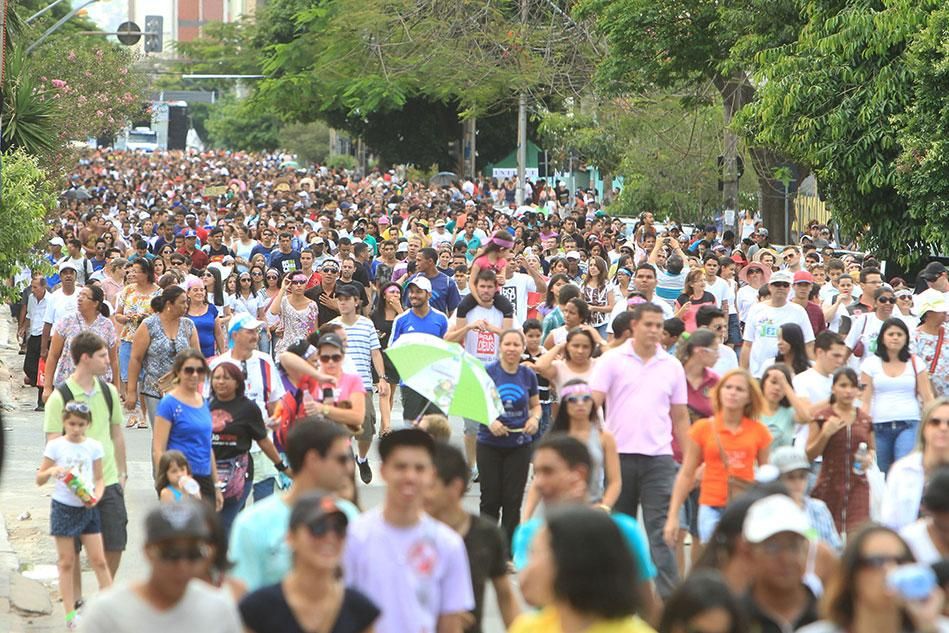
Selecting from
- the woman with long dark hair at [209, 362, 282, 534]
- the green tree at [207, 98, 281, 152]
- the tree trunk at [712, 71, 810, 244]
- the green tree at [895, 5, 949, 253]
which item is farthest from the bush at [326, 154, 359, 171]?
the woman with long dark hair at [209, 362, 282, 534]

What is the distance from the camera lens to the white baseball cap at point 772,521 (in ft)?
19.6

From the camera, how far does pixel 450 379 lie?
33.4 feet

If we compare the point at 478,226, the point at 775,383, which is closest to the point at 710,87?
the point at 478,226

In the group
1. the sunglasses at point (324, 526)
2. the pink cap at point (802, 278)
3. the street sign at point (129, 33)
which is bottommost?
the sunglasses at point (324, 526)

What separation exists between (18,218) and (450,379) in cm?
917

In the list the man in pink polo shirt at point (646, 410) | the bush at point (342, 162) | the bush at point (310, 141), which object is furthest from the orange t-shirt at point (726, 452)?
the bush at point (310, 141)

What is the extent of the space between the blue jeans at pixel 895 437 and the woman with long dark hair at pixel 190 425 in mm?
4368

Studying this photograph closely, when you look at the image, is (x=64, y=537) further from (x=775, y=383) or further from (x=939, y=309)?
(x=939, y=309)

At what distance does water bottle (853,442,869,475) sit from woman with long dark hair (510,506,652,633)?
16.7 ft

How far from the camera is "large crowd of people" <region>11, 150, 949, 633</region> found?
534cm

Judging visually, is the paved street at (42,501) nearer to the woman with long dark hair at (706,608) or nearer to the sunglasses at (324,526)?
the sunglasses at (324,526)

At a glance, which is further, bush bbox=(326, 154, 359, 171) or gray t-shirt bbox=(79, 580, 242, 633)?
bush bbox=(326, 154, 359, 171)

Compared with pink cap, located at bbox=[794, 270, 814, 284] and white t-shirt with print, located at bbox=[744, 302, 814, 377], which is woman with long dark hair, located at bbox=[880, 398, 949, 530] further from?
pink cap, located at bbox=[794, 270, 814, 284]

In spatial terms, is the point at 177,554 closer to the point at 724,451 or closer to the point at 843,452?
the point at 724,451
